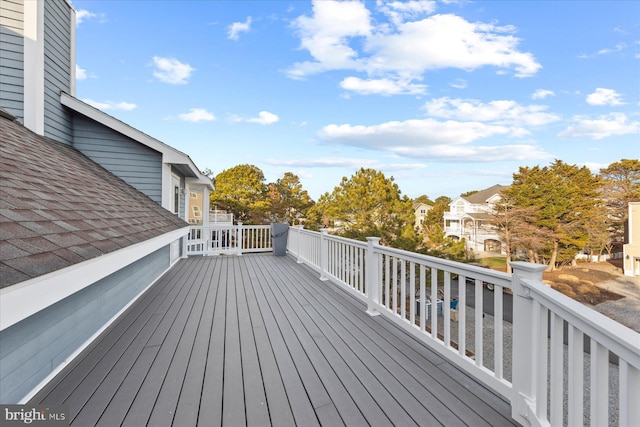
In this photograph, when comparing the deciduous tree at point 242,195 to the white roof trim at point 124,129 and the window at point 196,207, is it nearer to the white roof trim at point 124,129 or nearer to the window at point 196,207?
the window at point 196,207

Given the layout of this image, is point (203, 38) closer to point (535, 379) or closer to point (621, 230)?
point (535, 379)

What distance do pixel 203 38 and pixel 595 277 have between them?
97.5 feet

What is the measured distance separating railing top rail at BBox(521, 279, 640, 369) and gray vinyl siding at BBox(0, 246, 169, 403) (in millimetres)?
2820

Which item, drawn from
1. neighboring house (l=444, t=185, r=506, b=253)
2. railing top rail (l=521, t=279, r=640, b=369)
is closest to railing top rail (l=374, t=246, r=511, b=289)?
railing top rail (l=521, t=279, r=640, b=369)

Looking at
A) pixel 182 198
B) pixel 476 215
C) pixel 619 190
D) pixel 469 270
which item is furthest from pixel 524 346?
pixel 619 190

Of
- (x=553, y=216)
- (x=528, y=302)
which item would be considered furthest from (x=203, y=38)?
(x=553, y=216)

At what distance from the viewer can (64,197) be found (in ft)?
8.04

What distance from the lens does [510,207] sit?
73.6 feet

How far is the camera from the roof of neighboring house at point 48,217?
1.36 meters

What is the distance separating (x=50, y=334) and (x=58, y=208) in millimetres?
934

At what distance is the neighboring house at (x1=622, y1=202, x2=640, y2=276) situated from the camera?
19.9 meters

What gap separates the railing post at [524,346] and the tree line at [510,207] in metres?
13.3

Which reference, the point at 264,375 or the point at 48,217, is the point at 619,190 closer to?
the point at 264,375

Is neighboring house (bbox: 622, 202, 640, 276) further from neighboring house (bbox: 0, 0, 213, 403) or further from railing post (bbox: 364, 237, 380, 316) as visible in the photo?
neighboring house (bbox: 0, 0, 213, 403)
